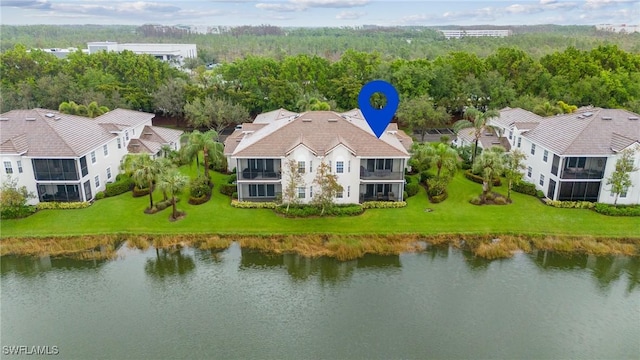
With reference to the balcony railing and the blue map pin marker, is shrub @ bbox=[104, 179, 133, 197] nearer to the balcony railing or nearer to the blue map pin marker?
the balcony railing

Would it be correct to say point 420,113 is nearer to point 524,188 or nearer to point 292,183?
point 524,188

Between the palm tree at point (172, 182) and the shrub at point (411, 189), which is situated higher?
the palm tree at point (172, 182)

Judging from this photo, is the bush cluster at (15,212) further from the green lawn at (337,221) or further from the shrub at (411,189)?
the shrub at (411,189)

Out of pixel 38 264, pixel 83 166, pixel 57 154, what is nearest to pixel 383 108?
pixel 38 264

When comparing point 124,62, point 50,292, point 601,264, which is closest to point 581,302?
point 601,264

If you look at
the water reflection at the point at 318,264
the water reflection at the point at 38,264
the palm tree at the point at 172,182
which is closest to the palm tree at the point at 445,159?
the water reflection at the point at 318,264

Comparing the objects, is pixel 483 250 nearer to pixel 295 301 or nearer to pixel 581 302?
pixel 581 302

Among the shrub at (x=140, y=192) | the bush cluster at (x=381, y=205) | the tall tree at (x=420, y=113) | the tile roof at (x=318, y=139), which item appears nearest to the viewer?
the tile roof at (x=318, y=139)
